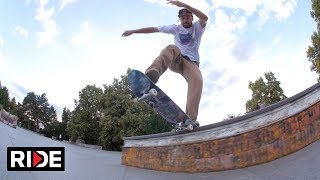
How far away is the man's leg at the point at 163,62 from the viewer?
517 centimetres

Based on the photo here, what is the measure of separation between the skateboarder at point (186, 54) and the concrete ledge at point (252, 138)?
50 cm

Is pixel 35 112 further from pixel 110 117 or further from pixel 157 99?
pixel 157 99

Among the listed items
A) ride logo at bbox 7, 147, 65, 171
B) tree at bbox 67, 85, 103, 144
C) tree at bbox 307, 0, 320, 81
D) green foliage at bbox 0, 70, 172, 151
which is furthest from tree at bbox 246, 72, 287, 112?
ride logo at bbox 7, 147, 65, 171

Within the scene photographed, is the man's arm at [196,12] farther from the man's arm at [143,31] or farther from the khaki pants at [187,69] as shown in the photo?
the man's arm at [143,31]

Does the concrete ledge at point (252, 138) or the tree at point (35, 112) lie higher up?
the tree at point (35, 112)

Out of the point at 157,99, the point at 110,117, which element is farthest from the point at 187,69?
the point at 110,117

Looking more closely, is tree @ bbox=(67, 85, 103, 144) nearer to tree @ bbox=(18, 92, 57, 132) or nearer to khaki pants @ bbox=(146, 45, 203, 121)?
khaki pants @ bbox=(146, 45, 203, 121)

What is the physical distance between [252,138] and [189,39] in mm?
1926

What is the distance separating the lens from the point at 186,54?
570 cm

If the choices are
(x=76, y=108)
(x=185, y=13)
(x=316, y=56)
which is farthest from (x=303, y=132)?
(x=76, y=108)

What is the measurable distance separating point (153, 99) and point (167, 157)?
1.21 metres

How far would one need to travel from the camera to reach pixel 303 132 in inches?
207

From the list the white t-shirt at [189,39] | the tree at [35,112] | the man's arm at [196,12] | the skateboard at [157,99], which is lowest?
the skateboard at [157,99]

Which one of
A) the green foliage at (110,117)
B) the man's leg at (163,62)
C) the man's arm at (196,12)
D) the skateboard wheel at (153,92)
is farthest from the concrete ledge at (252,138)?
the green foliage at (110,117)
